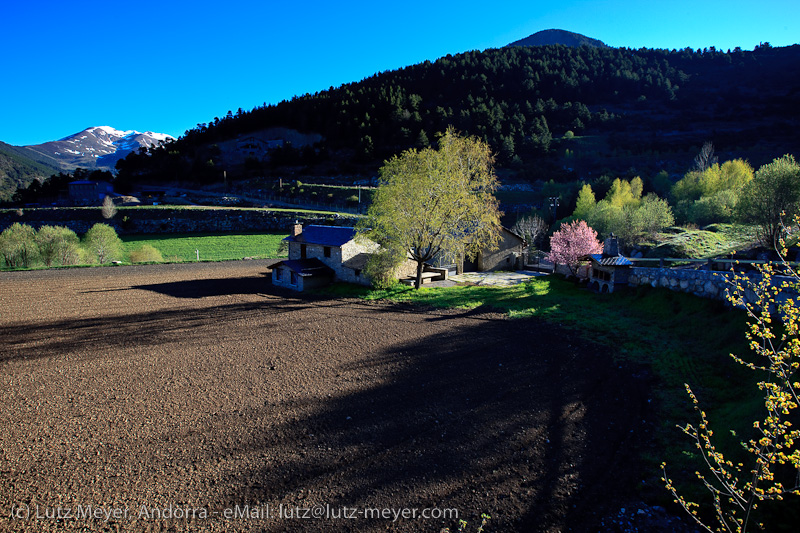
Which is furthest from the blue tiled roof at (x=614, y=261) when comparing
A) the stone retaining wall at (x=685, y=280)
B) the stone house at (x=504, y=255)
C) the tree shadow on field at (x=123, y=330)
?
the tree shadow on field at (x=123, y=330)

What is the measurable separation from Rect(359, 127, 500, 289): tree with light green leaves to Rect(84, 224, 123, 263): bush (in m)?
33.3

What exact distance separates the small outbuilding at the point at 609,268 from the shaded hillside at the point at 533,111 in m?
69.5

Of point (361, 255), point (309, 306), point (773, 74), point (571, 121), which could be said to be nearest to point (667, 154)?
point (571, 121)

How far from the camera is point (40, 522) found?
7090mm

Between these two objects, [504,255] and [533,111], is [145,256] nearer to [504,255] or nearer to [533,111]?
[504,255]

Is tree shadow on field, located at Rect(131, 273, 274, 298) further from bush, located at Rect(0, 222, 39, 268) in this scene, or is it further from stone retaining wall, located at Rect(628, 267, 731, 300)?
stone retaining wall, located at Rect(628, 267, 731, 300)

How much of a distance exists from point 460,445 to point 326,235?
23660mm

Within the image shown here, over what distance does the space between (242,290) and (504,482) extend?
2454 centimetres

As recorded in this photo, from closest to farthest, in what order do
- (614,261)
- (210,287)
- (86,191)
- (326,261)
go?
(614,261) < (210,287) < (326,261) < (86,191)

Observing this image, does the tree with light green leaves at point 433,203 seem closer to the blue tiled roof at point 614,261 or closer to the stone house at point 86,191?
the blue tiled roof at point 614,261

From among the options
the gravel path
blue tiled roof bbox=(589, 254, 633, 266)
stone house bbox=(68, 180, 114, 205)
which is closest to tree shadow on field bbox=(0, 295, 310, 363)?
the gravel path

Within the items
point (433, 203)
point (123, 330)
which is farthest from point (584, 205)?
point (123, 330)

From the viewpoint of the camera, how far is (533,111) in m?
118

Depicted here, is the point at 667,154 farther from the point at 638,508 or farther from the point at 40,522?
the point at 40,522
